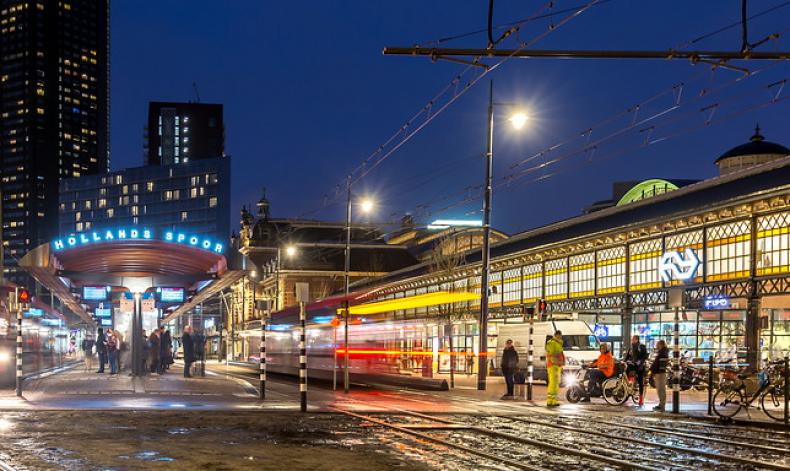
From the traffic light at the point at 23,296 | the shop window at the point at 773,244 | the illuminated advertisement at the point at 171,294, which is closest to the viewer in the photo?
the traffic light at the point at 23,296

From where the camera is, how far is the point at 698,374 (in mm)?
34938

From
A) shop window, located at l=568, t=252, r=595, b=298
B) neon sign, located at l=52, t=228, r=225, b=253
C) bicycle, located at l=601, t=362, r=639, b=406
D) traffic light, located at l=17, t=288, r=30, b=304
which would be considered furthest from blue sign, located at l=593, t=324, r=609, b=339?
traffic light, located at l=17, t=288, r=30, b=304

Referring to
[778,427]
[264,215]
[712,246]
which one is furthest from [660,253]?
[264,215]

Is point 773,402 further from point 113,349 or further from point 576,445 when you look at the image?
point 113,349

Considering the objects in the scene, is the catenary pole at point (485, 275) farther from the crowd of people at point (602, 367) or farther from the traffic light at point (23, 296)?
the traffic light at point (23, 296)

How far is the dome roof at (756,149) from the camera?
61.8 meters

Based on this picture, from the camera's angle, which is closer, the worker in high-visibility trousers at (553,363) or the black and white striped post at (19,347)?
the black and white striped post at (19,347)

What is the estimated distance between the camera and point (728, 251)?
37469mm

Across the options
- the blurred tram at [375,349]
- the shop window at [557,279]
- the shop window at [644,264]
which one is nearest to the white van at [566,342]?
the shop window at [644,264]

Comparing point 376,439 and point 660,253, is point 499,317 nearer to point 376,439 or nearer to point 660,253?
point 660,253

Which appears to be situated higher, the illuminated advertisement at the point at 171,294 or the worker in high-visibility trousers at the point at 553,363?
the illuminated advertisement at the point at 171,294

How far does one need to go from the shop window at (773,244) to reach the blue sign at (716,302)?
2531 millimetres

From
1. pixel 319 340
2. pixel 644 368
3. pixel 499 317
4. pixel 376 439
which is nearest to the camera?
pixel 376 439

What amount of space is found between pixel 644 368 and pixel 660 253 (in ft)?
50.4
